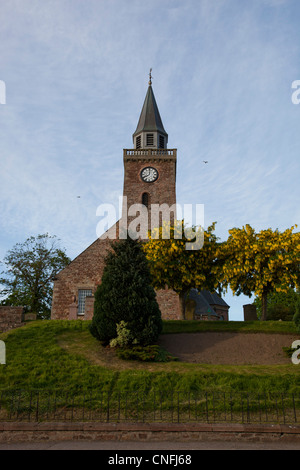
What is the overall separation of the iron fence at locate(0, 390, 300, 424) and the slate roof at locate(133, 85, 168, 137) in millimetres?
35487

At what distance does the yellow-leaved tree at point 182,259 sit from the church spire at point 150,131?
52.2 ft

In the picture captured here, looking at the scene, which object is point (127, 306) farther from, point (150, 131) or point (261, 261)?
point (150, 131)

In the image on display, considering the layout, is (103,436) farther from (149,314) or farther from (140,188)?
(140,188)

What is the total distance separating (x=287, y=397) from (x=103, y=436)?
6945mm

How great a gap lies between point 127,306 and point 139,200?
22.6 m

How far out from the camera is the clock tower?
40.4 m

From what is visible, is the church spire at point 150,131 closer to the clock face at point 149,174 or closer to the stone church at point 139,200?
the stone church at point 139,200

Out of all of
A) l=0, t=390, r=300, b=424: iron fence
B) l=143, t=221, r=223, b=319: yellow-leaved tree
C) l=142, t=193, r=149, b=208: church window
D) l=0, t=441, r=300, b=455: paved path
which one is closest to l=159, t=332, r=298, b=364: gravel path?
l=0, t=390, r=300, b=424: iron fence

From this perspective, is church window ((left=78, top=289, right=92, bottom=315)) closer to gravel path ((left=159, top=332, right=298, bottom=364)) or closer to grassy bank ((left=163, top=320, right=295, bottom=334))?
grassy bank ((left=163, top=320, right=295, bottom=334))

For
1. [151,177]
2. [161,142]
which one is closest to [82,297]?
[151,177]

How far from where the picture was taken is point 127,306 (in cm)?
1955

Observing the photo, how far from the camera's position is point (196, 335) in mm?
23500

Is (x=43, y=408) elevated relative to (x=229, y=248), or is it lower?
lower
